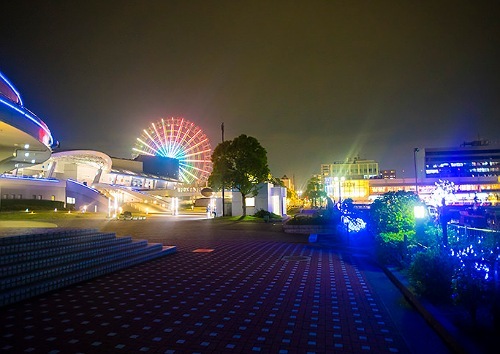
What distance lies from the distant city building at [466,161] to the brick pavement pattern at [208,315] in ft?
A: 360

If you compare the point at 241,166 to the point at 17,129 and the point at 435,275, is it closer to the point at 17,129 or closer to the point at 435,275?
the point at 17,129

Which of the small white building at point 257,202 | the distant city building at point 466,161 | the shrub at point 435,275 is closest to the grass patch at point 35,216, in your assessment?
the small white building at point 257,202

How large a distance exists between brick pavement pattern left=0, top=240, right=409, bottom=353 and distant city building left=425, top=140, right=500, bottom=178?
109606 mm

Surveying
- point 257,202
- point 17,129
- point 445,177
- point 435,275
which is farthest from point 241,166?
point 445,177

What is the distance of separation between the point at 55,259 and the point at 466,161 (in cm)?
12118

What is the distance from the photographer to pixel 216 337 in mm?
4793

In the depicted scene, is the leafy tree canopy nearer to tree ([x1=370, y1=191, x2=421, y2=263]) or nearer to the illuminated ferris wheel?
tree ([x1=370, y1=191, x2=421, y2=263])

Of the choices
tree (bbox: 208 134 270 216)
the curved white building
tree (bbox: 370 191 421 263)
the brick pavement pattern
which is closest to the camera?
the brick pavement pattern

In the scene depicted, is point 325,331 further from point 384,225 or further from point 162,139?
point 162,139

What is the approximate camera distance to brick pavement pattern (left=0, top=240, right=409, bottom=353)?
14.9ft

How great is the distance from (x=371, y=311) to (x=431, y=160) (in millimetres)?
116560

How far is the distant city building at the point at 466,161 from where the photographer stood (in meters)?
103

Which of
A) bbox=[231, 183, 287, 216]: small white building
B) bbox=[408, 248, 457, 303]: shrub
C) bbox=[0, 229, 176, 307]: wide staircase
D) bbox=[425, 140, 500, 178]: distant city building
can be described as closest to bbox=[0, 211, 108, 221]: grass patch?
bbox=[231, 183, 287, 216]: small white building

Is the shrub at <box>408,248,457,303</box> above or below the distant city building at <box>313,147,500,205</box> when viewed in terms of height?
below
